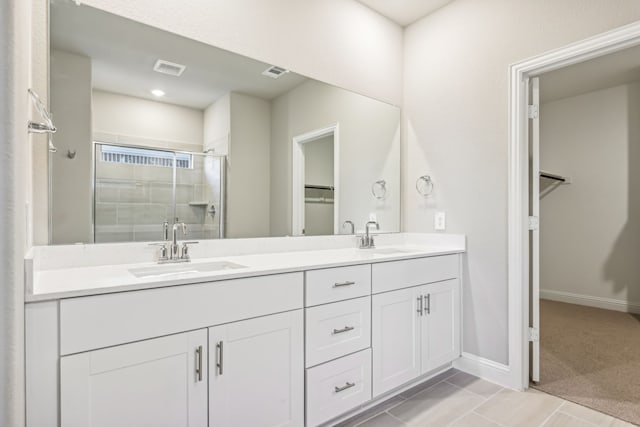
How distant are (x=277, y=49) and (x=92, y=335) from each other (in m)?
1.76

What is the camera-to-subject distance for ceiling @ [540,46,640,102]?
3.15 meters

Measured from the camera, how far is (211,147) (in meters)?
1.88

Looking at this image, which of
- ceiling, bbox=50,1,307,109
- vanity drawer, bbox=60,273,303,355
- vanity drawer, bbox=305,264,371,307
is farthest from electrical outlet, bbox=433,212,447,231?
ceiling, bbox=50,1,307,109

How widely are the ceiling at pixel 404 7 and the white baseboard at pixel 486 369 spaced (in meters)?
2.51

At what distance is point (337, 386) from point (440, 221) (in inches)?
55.6

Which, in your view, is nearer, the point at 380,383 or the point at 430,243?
the point at 380,383

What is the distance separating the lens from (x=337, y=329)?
1.65 m

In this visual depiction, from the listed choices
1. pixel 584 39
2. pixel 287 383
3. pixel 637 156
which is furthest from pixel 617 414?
pixel 637 156

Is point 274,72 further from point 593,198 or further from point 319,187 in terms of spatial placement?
point 593,198

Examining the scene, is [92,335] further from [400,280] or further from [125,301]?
[400,280]

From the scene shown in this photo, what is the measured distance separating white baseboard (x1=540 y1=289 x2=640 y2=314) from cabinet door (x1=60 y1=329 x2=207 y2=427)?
4492 mm

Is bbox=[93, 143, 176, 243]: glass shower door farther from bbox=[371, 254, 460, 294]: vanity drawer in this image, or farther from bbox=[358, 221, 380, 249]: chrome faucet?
bbox=[358, 221, 380, 249]: chrome faucet

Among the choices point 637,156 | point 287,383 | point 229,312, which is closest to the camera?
point 229,312

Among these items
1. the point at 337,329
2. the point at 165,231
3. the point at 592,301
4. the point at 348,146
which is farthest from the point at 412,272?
the point at 592,301
